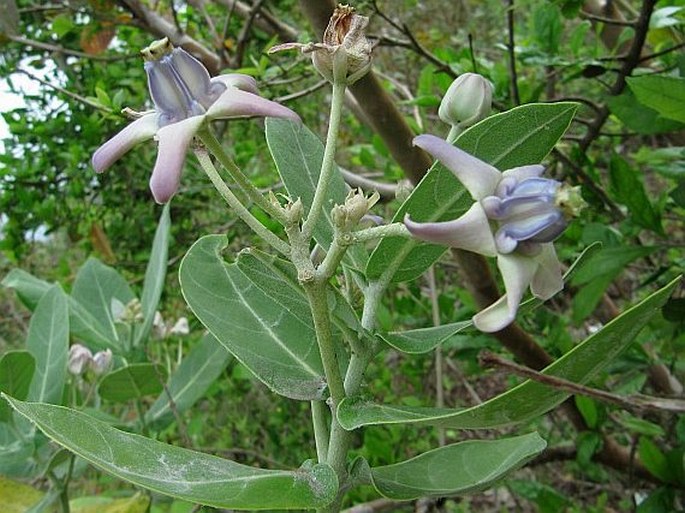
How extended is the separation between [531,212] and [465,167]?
0.20 feet

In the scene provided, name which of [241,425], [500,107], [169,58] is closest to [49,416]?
[169,58]

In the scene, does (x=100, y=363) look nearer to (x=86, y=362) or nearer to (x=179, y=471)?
(x=86, y=362)

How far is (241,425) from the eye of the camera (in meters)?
2.96

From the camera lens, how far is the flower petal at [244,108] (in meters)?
0.63

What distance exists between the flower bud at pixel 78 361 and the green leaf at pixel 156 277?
105 mm

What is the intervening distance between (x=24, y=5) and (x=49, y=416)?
2.43m

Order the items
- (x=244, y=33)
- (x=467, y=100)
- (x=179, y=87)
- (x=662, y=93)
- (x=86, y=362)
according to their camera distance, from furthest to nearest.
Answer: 1. (x=244, y=33)
2. (x=86, y=362)
3. (x=662, y=93)
4. (x=467, y=100)
5. (x=179, y=87)

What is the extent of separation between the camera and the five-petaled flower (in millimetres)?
566

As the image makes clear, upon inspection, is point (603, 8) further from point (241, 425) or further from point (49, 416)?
point (241, 425)

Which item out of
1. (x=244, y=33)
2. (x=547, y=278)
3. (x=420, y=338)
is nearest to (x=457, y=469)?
(x=420, y=338)

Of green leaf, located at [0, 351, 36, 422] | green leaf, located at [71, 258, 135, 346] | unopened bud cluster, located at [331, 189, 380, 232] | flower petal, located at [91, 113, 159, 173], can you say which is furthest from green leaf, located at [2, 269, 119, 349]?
unopened bud cluster, located at [331, 189, 380, 232]

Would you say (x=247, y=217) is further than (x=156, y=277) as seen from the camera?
No

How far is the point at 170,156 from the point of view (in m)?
0.59

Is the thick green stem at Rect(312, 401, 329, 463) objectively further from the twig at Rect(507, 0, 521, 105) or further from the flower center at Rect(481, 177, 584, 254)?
the twig at Rect(507, 0, 521, 105)
